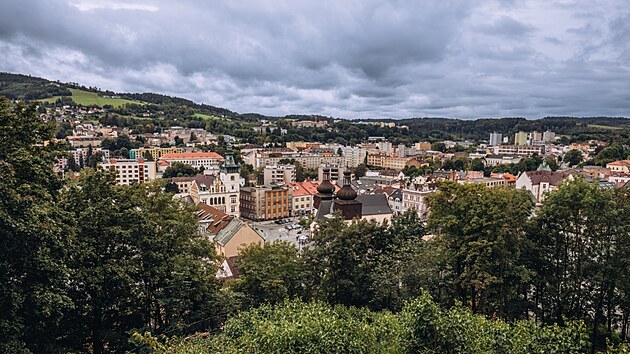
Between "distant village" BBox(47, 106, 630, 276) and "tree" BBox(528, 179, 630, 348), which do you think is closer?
"tree" BBox(528, 179, 630, 348)

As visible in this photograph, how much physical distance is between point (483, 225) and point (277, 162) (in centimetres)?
10862

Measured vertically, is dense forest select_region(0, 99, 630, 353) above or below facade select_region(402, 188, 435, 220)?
above

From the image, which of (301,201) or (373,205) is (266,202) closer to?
(301,201)

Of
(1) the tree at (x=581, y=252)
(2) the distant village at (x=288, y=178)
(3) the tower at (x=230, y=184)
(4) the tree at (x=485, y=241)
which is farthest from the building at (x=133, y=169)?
(1) the tree at (x=581, y=252)

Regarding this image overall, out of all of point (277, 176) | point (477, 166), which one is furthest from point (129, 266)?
point (477, 166)

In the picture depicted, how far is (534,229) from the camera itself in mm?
20734

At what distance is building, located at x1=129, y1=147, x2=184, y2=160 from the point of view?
12700 centimetres

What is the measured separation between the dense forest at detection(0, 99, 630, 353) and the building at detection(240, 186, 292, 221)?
50525mm

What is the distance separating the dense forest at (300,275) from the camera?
12102 mm

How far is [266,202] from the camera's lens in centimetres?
7400

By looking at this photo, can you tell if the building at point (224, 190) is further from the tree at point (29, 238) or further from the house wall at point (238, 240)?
the tree at point (29, 238)

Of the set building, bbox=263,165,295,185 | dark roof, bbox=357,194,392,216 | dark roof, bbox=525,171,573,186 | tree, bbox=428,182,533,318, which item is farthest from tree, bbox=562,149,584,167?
tree, bbox=428,182,533,318

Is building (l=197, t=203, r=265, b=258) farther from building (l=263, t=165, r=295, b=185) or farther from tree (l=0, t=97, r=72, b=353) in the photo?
building (l=263, t=165, r=295, b=185)

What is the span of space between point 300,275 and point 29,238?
12.5 m
